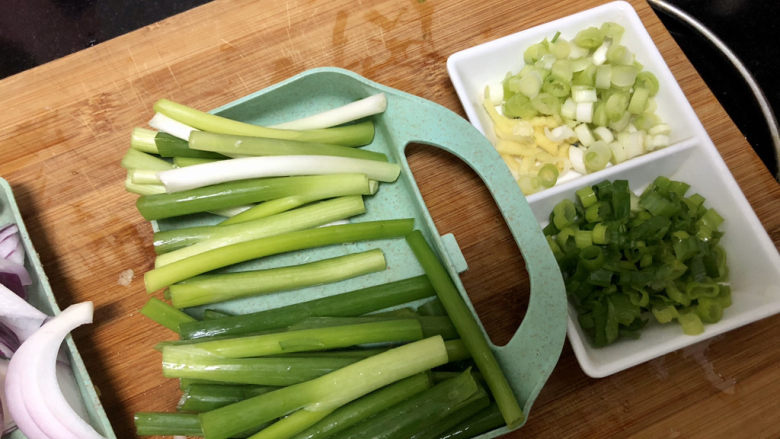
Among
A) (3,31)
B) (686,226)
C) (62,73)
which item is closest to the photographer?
(686,226)

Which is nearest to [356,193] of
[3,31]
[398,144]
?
[398,144]

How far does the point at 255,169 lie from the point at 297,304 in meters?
0.41

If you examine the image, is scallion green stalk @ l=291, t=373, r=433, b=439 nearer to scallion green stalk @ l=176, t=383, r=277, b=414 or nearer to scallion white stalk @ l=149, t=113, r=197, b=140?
scallion green stalk @ l=176, t=383, r=277, b=414

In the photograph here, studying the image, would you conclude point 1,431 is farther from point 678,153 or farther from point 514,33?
point 678,153

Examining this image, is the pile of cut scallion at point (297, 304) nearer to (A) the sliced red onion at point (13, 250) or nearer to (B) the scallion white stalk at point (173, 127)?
(B) the scallion white stalk at point (173, 127)

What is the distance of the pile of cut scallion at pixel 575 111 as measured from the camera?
5.71 feet

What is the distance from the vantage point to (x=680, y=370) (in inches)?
64.8

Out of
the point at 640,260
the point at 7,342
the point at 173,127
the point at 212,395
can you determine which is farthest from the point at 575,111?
the point at 7,342

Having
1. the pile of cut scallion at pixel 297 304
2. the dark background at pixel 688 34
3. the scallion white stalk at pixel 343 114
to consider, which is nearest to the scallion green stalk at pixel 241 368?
the pile of cut scallion at pixel 297 304

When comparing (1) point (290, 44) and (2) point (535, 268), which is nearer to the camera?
(2) point (535, 268)

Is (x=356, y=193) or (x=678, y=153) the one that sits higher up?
(x=356, y=193)

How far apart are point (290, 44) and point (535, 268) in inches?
44.2

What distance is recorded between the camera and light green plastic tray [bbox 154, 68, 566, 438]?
1.49m

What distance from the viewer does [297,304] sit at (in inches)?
62.1
